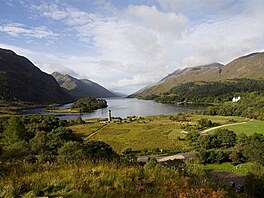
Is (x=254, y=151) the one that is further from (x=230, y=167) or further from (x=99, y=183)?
(x=99, y=183)

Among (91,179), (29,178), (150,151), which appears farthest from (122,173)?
(150,151)

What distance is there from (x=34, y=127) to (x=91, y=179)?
273ft

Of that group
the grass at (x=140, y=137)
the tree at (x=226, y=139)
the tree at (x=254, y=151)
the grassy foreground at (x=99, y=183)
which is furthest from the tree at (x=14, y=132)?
the grassy foreground at (x=99, y=183)

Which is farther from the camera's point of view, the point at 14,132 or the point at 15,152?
the point at 14,132

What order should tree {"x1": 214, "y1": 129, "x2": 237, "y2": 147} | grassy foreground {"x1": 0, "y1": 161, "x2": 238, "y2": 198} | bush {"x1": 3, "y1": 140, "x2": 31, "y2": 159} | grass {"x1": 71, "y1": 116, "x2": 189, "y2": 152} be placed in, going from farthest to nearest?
grass {"x1": 71, "y1": 116, "x2": 189, "y2": 152} → tree {"x1": 214, "y1": 129, "x2": 237, "y2": 147} → bush {"x1": 3, "y1": 140, "x2": 31, "y2": 159} → grassy foreground {"x1": 0, "y1": 161, "x2": 238, "y2": 198}

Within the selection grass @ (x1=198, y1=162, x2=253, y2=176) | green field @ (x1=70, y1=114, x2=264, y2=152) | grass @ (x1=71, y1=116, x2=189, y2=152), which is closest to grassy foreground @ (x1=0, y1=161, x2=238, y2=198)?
grass @ (x1=198, y1=162, x2=253, y2=176)

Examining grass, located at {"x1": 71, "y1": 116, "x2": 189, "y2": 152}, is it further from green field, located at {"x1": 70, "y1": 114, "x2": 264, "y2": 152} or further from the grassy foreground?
the grassy foreground

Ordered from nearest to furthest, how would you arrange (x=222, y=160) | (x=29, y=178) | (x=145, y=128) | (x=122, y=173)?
(x=29, y=178) < (x=122, y=173) < (x=222, y=160) < (x=145, y=128)

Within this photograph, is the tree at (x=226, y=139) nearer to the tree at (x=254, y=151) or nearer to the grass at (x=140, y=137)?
the grass at (x=140, y=137)

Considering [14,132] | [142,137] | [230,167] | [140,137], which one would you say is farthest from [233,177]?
[140,137]

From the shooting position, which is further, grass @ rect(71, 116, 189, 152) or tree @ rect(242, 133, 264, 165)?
grass @ rect(71, 116, 189, 152)

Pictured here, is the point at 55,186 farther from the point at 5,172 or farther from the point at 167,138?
the point at 167,138

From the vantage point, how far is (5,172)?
8859mm

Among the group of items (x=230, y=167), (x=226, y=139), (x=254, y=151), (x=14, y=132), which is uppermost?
(x=14, y=132)
